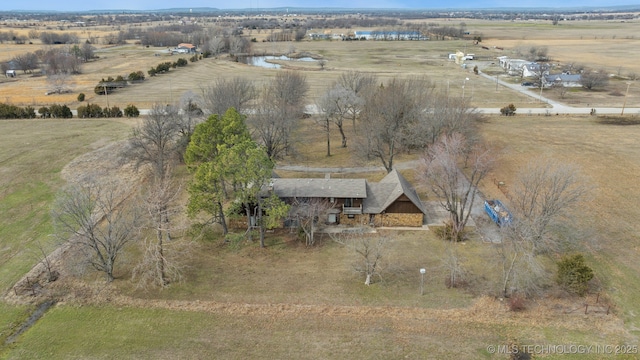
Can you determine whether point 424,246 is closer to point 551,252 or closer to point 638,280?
point 551,252

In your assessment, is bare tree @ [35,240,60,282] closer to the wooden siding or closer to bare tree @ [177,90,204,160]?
bare tree @ [177,90,204,160]

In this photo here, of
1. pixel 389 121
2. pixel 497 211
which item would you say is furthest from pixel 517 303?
pixel 389 121

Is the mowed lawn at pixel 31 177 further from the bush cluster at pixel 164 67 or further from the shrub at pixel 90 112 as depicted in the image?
the bush cluster at pixel 164 67

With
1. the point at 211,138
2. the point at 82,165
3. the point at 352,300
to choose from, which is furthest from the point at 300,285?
the point at 82,165

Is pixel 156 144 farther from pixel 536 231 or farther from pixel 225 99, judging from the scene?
pixel 536 231

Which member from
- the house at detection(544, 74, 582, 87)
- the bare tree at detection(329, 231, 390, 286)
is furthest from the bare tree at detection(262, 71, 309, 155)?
the house at detection(544, 74, 582, 87)

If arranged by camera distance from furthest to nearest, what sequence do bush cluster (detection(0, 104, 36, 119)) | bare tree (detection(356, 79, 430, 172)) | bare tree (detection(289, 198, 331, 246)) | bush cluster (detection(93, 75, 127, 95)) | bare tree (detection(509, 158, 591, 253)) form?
→ bush cluster (detection(93, 75, 127, 95)) → bush cluster (detection(0, 104, 36, 119)) → bare tree (detection(356, 79, 430, 172)) → bare tree (detection(289, 198, 331, 246)) → bare tree (detection(509, 158, 591, 253))
